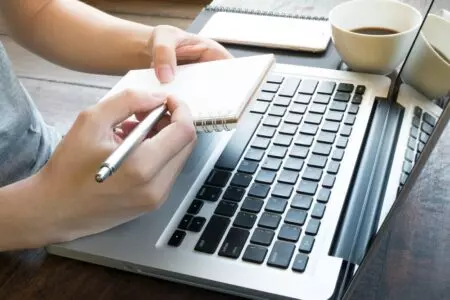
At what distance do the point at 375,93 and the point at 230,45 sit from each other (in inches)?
8.9

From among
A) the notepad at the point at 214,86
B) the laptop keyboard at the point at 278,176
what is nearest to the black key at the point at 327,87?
the laptop keyboard at the point at 278,176

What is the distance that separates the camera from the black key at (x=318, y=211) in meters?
0.51

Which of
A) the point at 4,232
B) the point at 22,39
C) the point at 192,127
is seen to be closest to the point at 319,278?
the point at 192,127

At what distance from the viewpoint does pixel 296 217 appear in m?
0.51

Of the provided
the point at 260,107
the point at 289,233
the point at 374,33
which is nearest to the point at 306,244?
the point at 289,233

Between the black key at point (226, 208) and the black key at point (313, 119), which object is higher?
the black key at point (226, 208)

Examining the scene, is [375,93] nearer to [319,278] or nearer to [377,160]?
[377,160]

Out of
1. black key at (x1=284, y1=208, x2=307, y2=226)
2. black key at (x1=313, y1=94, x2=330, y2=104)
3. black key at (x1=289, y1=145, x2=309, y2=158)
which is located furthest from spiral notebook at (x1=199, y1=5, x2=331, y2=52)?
black key at (x1=284, y1=208, x2=307, y2=226)

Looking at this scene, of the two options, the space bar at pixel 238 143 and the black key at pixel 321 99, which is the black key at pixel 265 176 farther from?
the black key at pixel 321 99

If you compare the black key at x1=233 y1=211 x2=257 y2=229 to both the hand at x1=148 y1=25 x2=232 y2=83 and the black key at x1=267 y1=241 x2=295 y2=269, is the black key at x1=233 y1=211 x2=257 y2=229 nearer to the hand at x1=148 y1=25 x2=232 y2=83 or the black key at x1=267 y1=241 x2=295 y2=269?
the black key at x1=267 y1=241 x2=295 y2=269

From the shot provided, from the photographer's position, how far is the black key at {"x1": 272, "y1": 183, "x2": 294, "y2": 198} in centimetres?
54

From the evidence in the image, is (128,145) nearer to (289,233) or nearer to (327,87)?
(289,233)

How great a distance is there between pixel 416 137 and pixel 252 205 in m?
0.16

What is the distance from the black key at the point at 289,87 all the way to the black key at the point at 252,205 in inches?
7.5
